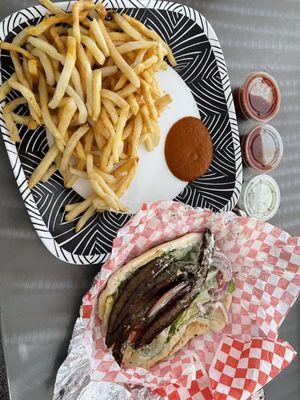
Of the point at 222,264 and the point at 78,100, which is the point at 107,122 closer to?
the point at 78,100

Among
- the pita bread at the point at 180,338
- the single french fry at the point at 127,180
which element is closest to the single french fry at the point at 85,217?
the single french fry at the point at 127,180

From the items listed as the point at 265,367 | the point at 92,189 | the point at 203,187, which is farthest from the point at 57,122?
the point at 265,367

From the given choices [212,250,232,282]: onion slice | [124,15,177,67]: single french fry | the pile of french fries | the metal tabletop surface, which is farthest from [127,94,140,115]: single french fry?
[212,250,232,282]: onion slice

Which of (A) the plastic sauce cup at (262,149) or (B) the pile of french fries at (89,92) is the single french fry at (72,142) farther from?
(A) the plastic sauce cup at (262,149)

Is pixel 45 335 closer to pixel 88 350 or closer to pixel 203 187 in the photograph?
pixel 88 350

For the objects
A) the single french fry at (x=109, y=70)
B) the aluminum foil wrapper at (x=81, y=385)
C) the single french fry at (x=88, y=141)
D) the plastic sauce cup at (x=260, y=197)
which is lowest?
the aluminum foil wrapper at (x=81, y=385)

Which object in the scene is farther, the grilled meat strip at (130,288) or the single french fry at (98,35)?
the grilled meat strip at (130,288)
